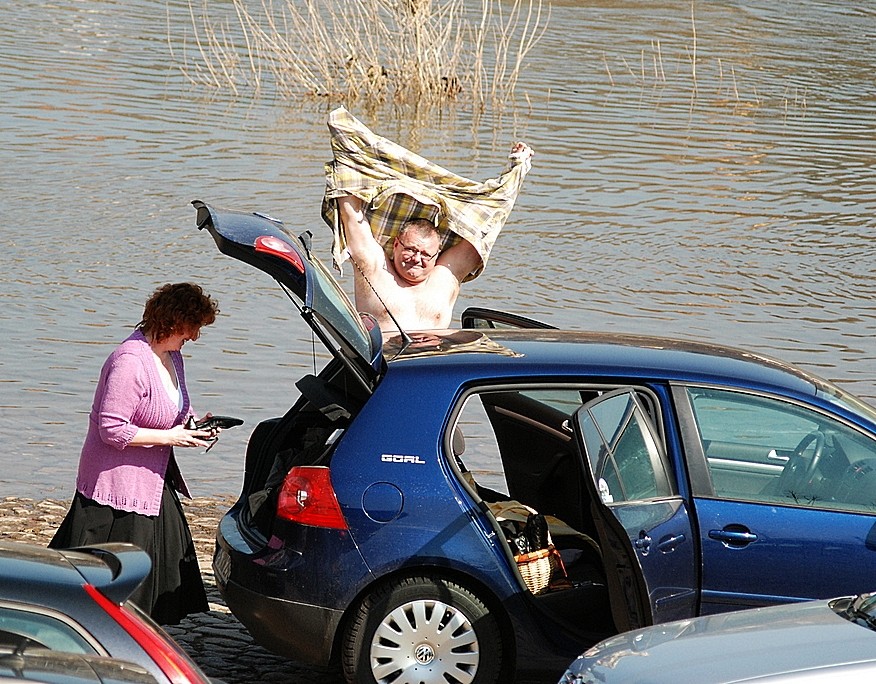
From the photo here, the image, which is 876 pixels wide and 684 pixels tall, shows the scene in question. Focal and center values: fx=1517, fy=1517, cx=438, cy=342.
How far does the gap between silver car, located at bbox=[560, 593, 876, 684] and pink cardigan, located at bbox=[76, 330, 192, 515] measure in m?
2.15

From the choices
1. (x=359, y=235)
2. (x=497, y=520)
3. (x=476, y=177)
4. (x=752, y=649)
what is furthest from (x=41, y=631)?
(x=476, y=177)

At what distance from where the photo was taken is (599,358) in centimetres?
589

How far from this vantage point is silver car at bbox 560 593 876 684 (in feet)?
14.5

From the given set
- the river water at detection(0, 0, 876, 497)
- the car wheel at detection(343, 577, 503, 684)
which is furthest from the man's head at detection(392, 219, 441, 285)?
the car wheel at detection(343, 577, 503, 684)

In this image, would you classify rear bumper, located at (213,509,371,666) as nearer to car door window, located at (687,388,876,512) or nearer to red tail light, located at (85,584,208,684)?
car door window, located at (687,388,876,512)

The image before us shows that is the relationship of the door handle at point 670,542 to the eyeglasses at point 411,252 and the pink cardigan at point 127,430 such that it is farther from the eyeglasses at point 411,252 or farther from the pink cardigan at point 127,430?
the eyeglasses at point 411,252

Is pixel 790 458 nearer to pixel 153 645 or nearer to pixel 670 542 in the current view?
pixel 670 542

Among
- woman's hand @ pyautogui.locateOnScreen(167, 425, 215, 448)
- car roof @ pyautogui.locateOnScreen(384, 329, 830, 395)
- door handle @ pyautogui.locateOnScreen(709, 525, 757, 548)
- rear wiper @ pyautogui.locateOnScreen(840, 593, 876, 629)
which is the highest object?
car roof @ pyautogui.locateOnScreen(384, 329, 830, 395)

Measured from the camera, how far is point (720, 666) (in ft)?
15.0

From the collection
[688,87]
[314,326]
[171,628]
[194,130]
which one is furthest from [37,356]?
[688,87]

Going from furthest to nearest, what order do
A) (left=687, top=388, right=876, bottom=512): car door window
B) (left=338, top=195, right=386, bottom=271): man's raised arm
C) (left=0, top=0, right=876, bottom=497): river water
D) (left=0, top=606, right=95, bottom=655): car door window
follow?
(left=0, top=0, right=876, bottom=497): river water → (left=338, top=195, right=386, bottom=271): man's raised arm → (left=687, top=388, right=876, bottom=512): car door window → (left=0, top=606, right=95, bottom=655): car door window

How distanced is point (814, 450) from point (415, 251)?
2.64m

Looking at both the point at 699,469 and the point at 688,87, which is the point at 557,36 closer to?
the point at 688,87

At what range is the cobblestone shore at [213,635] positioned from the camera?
6.32 metres
